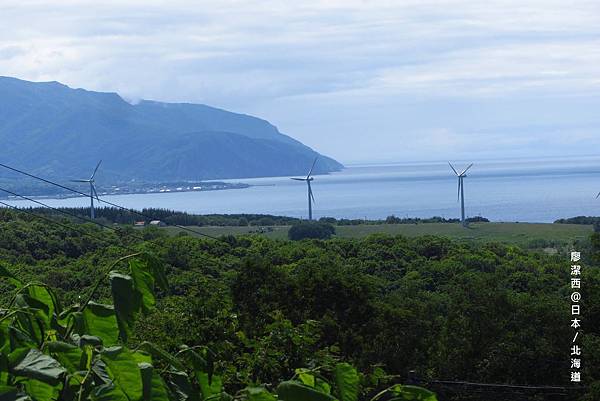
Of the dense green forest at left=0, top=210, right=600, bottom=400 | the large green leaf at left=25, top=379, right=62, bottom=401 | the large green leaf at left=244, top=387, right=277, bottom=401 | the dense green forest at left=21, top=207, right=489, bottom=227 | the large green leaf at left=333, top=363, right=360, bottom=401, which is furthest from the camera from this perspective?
the dense green forest at left=21, top=207, right=489, bottom=227

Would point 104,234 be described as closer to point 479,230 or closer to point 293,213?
point 479,230

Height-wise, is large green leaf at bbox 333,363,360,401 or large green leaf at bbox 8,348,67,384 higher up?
large green leaf at bbox 8,348,67,384

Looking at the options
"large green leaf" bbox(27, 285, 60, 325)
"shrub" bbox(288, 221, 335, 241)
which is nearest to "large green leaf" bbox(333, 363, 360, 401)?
"large green leaf" bbox(27, 285, 60, 325)

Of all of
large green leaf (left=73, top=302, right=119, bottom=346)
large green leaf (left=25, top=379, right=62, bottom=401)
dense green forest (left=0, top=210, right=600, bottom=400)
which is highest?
large green leaf (left=73, top=302, right=119, bottom=346)

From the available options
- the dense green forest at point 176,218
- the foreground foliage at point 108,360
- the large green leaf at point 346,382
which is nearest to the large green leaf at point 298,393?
the foreground foliage at point 108,360

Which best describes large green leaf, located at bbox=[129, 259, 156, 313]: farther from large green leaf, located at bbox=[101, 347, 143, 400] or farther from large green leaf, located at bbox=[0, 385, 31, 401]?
large green leaf, located at bbox=[0, 385, 31, 401]

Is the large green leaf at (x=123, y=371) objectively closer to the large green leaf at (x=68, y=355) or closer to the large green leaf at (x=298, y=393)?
the large green leaf at (x=68, y=355)

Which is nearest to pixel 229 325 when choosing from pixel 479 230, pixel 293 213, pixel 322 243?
pixel 322 243
